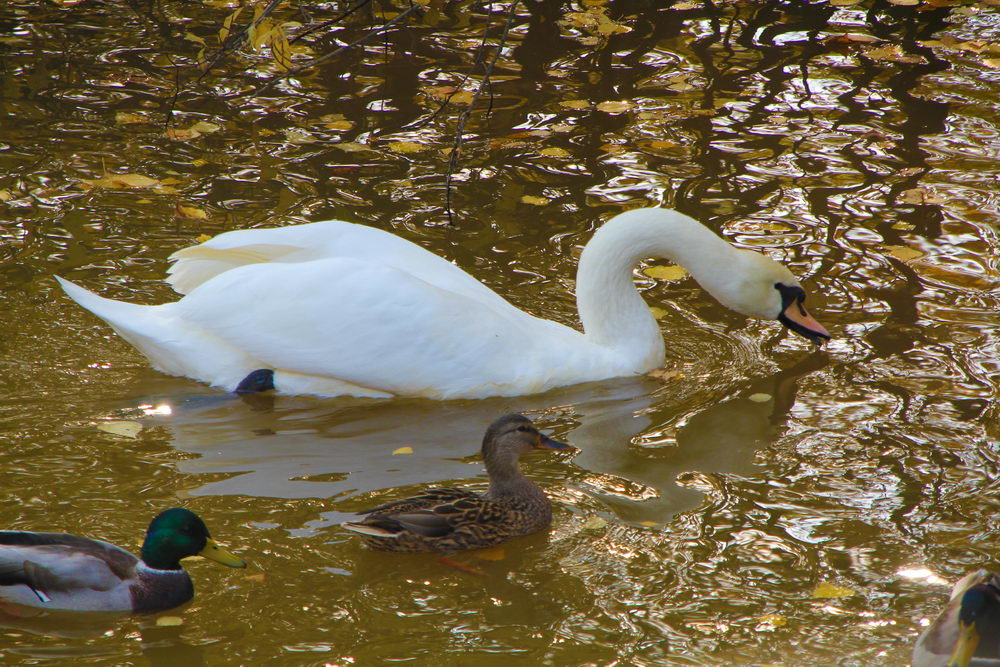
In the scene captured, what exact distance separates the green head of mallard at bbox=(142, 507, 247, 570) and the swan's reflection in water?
596 millimetres

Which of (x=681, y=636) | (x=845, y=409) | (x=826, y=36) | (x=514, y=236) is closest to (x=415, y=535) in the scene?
(x=681, y=636)

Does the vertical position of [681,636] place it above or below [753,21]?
below

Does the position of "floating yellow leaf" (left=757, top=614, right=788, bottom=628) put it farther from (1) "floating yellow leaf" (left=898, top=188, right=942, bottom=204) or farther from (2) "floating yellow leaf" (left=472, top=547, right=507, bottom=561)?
(1) "floating yellow leaf" (left=898, top=188, right=942, bottom=204)

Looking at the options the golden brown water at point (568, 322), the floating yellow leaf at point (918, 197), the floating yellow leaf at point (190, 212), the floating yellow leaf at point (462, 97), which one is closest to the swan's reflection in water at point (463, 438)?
the golden brown water at point (568, 322)

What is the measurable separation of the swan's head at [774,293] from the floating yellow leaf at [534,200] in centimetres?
197

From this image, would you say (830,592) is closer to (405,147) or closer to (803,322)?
(803,322)

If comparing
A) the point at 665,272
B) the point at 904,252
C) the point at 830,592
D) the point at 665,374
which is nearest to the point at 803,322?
the point at 665,374

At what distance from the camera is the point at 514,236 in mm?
8172

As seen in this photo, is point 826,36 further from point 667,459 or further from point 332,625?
point 332,625

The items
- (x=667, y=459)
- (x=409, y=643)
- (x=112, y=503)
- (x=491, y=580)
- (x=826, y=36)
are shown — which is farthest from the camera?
(x=826, y=36)

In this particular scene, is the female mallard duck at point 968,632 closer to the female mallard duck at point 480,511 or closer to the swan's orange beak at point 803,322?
the female mallard duck at point 480,511

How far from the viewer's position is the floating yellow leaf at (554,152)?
931 cm

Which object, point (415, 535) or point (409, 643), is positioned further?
point (415, 535)

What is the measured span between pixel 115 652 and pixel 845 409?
368 cm
